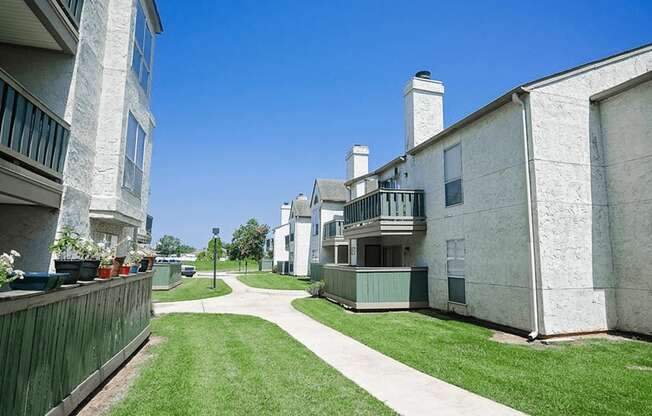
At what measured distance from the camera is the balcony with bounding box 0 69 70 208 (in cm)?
517

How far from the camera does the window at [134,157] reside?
401 inches

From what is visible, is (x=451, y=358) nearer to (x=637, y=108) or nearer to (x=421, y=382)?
(x=421, y=382)

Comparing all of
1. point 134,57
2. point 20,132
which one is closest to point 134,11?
point 134,57

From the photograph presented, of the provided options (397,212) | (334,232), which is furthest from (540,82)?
(334,232)

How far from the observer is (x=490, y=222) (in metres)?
11.0

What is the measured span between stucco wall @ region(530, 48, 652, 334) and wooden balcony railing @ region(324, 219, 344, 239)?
19227 mm

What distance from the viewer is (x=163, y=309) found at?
49.6 ft

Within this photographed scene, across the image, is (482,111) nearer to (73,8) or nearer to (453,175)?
(453,175)

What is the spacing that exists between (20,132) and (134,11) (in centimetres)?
615

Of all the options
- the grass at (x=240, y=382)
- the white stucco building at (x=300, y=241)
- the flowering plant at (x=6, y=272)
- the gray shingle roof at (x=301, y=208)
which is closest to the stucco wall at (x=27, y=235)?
the grass at (x=240, y=382)

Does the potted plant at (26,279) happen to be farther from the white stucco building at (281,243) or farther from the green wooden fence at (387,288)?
the white stucco building at (281,243)

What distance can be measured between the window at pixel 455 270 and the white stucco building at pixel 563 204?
0.08m

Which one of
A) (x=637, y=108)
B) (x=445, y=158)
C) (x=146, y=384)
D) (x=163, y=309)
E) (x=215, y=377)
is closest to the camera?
(x=146, y=384)

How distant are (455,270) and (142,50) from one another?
491 inches
